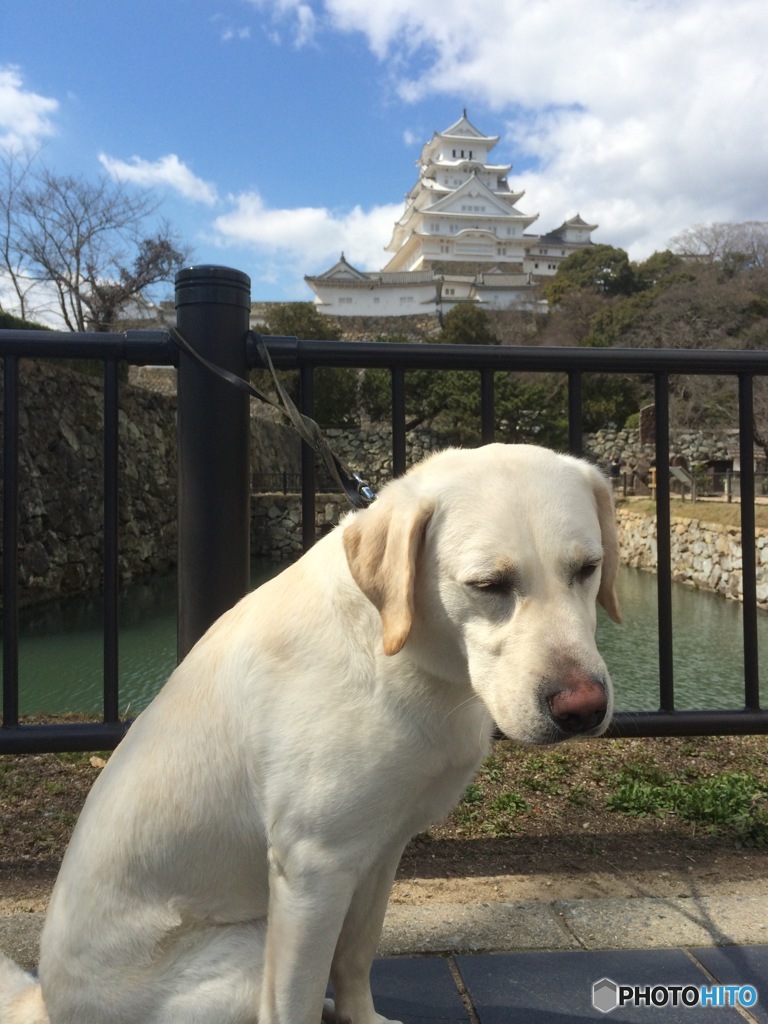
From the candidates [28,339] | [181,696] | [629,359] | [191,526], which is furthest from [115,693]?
[629,359]

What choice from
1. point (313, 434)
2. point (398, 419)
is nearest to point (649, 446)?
point (398, 419)

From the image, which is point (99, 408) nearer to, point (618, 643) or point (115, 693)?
point (618, 643)

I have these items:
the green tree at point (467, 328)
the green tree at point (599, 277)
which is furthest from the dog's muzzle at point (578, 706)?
the green tree at point (599, 277)

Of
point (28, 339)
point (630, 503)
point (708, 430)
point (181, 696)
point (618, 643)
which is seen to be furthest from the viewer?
point (708, 430)

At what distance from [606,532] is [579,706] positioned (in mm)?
403

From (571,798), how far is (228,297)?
190 cm

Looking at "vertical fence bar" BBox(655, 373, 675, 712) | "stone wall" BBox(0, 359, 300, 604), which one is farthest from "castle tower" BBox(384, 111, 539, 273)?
"vertical fence bar" BBox(655, 373, 675, 712)

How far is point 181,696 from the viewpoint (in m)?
1.36

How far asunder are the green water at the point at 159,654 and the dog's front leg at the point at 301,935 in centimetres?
233

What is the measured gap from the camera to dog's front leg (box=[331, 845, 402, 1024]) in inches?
54.9

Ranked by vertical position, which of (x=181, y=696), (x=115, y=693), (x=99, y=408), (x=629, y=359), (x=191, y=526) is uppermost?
(x=99, y=408)

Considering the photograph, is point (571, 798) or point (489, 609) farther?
point (571, 798)

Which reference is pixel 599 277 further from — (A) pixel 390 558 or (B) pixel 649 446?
(A) pixel 390 558

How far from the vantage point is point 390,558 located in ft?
4.00
